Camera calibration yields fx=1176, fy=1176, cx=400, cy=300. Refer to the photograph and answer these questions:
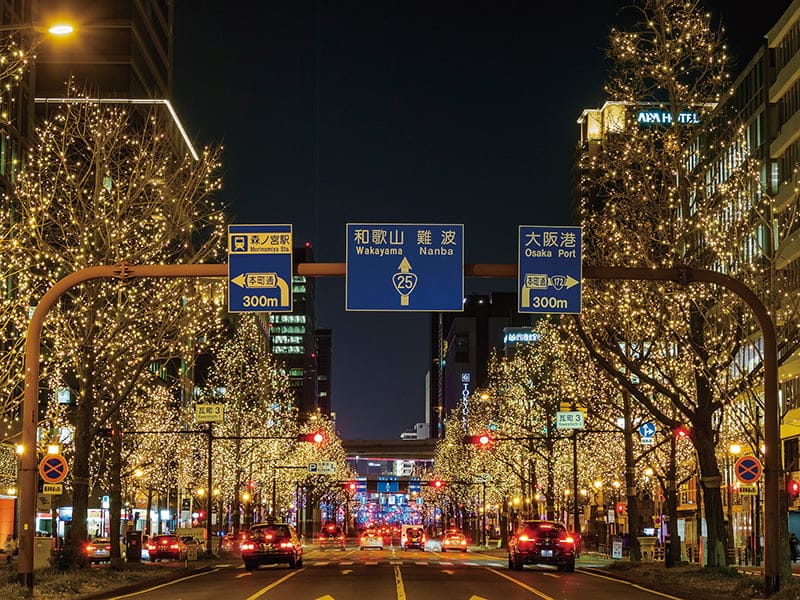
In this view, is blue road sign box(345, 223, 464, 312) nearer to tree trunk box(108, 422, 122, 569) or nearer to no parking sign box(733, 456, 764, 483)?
no parking sign box(733, 456, 764, 483)

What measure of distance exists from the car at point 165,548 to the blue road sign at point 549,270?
130 feet

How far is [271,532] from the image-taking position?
43.3 meters

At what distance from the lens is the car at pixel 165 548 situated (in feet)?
200

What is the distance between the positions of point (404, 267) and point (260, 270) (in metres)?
3.17

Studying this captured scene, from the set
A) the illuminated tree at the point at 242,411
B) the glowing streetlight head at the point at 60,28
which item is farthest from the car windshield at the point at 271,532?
the illuminated tree at the point at 242,411

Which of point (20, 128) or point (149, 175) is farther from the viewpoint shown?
point (20, 128)

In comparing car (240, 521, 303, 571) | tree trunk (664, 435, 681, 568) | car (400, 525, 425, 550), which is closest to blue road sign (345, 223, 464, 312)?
tree trunk (664, 435, 681, 568)

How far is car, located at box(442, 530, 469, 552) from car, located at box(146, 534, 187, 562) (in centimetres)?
2437

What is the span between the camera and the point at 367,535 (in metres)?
92.4

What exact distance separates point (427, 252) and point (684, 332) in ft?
37.9

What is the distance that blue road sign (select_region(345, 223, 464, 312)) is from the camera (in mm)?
25812

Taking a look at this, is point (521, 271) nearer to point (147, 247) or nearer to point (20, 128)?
point (147, 247)

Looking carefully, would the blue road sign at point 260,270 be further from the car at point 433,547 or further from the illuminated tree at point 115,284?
the car at point 433,547

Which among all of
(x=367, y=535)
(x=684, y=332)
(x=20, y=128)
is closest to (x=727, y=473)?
(x=367, y=535)
